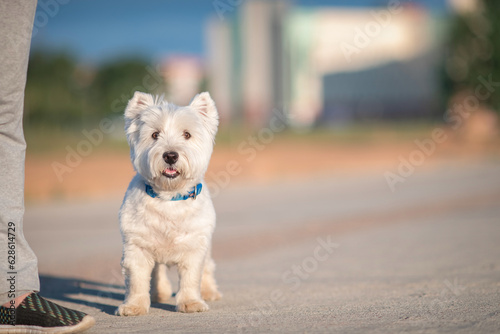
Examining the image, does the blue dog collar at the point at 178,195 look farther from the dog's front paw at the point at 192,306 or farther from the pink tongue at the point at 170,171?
the dog's front paw at the point at 192,306

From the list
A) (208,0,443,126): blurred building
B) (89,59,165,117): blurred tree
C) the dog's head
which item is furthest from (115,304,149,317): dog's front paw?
(208,0,443,126): blurred building

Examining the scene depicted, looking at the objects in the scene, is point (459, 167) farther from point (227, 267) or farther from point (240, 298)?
point (240, 298)

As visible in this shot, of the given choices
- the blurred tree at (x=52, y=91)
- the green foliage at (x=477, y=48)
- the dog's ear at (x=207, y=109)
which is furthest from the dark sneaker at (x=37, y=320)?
the blurred tree at (x=52, y=91)

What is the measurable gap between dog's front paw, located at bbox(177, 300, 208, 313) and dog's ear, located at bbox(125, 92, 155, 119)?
4.87ft

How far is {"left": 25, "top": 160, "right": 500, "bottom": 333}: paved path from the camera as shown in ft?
13.1

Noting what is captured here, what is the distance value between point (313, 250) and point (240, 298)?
2.93 meters

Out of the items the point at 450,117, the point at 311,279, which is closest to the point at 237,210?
the point at 311,279

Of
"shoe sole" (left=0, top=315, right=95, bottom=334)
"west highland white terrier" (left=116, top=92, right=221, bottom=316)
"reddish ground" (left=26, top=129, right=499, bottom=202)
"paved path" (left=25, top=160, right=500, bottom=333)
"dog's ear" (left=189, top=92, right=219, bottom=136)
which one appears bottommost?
"reddish ground" (left=26, top=129, right=499, bottom=202)

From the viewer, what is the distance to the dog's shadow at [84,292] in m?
4.86

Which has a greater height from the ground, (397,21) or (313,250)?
(397,21)

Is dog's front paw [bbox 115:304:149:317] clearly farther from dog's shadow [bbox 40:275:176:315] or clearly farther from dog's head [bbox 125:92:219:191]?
dog's head [bbox 125:92:219:191]

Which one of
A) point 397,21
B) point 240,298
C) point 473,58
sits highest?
point 397,21

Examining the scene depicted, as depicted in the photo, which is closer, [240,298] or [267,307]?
[267,307]

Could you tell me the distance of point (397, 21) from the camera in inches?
3834
